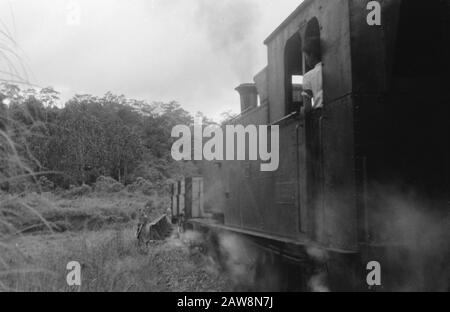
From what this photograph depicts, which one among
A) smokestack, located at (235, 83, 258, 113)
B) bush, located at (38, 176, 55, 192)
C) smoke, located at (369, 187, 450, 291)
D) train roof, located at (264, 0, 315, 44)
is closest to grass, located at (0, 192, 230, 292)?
bush, located at (38, 176, 55, 192)

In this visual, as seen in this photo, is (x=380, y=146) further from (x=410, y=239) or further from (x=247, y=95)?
(x=247, y=95)

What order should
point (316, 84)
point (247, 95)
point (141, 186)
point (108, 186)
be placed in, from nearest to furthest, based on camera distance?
point (316, 84)
point (247, 95)
point (108, 186)
point (141, 186)

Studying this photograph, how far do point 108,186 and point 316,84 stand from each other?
11034 mm

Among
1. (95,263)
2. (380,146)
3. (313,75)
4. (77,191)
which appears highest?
(313,75)

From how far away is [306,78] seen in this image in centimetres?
478

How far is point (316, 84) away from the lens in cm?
455

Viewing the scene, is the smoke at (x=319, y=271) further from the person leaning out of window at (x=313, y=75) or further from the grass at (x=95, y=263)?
the grass at (x=95, y=263)

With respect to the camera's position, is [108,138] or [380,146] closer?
[380,146]

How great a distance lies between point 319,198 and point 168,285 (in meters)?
3.89

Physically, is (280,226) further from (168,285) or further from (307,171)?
(168,285)

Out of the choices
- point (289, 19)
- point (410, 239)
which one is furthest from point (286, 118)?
point (410, 239)

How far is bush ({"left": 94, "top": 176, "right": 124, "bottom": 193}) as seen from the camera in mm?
13077
